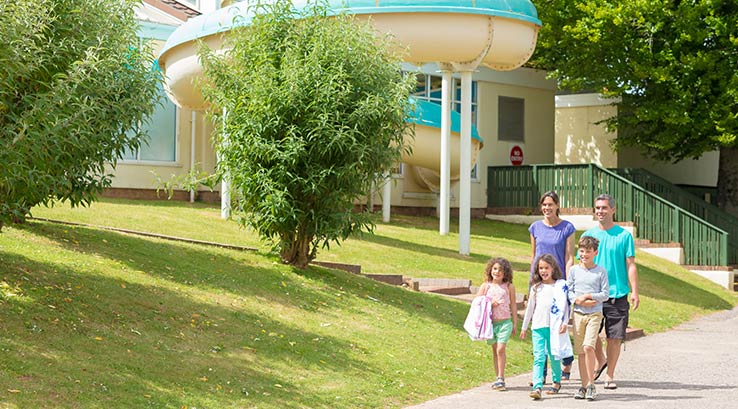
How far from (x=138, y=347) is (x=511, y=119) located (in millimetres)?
27321

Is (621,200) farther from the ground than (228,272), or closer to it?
farther from the ground

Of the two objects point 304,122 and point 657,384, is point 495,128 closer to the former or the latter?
point 304,122

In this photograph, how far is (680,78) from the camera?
28875mm

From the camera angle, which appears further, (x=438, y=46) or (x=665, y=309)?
(x=438, y=46)

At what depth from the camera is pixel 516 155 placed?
120 feet

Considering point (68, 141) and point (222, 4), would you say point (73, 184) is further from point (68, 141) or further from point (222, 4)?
point (222, 4)

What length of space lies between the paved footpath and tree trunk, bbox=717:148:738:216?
1576cm

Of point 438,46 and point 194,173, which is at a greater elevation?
point 438,46

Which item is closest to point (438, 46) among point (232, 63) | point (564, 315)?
point (232, 63)

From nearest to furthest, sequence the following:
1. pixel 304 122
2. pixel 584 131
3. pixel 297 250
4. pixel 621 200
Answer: pixel 304 122, pixel 297 250, pixel 621 200, pixel 584 131

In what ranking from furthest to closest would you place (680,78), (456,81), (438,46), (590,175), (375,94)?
1. (456,81)
2. (590,175)
3. (680,78)
4. (438,46)
5. (375,94)

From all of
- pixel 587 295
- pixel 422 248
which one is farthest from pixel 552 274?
pixel 422 248

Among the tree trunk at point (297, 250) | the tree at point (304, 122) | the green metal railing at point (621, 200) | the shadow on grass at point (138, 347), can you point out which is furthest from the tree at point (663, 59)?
the shadow on grass at point (138, 347)

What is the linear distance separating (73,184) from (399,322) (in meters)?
4.46
